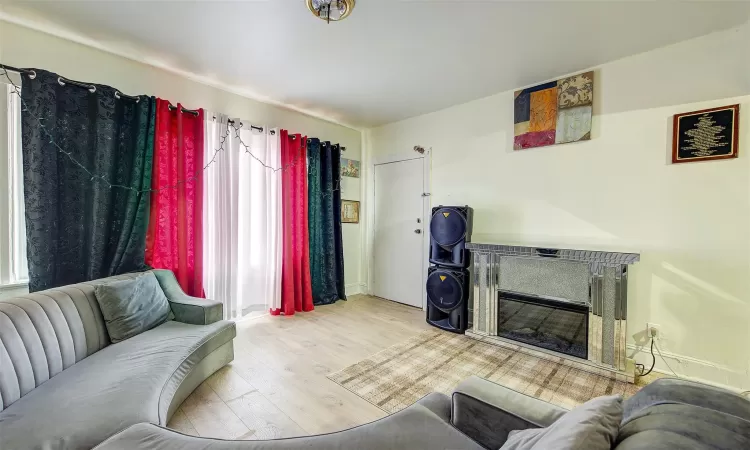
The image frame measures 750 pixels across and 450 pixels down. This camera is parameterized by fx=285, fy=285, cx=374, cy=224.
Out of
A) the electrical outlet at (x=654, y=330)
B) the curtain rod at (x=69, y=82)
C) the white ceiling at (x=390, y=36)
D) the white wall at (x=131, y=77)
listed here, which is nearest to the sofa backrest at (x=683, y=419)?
the electrical outlet at (x=654, y=330)

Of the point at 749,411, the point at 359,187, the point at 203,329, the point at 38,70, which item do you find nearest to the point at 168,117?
the point at 38,70

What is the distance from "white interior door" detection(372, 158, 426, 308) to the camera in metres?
3.84

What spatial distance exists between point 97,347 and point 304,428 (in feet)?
4.53

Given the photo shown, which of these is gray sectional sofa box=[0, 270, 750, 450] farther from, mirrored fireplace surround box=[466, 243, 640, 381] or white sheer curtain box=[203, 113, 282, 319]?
mirrored fireplace surround box=[466, 243, 640, 381]

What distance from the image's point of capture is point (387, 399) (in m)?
1.86

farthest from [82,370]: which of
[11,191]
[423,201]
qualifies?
[423,201]

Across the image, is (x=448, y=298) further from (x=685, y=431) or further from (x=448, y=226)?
(x=685, y=431)

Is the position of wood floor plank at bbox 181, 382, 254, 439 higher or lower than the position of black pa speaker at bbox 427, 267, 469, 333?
lower

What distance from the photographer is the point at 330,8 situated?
5.75 ft

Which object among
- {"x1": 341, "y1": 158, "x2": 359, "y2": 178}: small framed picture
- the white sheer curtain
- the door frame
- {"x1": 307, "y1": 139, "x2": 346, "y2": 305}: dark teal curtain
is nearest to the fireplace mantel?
the door frame

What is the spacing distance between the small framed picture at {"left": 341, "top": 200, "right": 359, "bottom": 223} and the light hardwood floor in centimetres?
142

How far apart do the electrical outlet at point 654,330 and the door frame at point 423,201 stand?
6.93 ft

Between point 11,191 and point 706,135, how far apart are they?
4.98m

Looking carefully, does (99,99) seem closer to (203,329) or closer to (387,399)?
(203,329)
